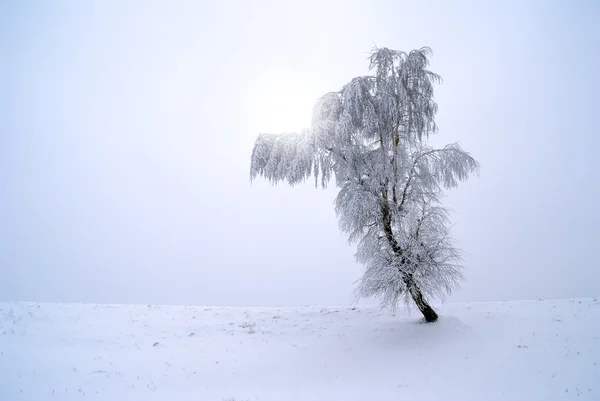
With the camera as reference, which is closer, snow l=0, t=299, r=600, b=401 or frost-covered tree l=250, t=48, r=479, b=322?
snow l=0, t=299, r=600, b=401

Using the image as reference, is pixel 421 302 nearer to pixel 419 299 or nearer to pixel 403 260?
pixel 419 299

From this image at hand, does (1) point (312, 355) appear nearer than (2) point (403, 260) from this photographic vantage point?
Yes

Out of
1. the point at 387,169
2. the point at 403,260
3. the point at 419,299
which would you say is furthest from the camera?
the point at 387,169

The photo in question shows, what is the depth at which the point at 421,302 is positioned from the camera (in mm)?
12875

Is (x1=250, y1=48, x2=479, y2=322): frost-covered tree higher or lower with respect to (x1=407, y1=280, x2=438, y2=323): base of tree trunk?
higher

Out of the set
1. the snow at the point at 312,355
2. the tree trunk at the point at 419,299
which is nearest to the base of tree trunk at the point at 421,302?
the tree trunk at the point at 419,299

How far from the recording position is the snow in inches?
345

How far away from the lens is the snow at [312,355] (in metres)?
8.77

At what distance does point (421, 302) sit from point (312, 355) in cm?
501

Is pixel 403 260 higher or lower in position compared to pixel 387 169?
lower

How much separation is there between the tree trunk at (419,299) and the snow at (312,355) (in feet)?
1.43

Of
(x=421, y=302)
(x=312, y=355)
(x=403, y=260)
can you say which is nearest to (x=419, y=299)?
(x=421, y=302)

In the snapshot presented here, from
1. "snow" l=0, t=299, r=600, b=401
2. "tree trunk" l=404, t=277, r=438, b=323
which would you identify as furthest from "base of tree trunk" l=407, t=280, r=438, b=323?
"snow" l=0, t=299, r=600, b=401

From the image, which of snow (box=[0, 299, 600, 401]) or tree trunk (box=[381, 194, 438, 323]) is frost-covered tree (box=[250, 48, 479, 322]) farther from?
snow (box=[0, 299, 600, 401])
